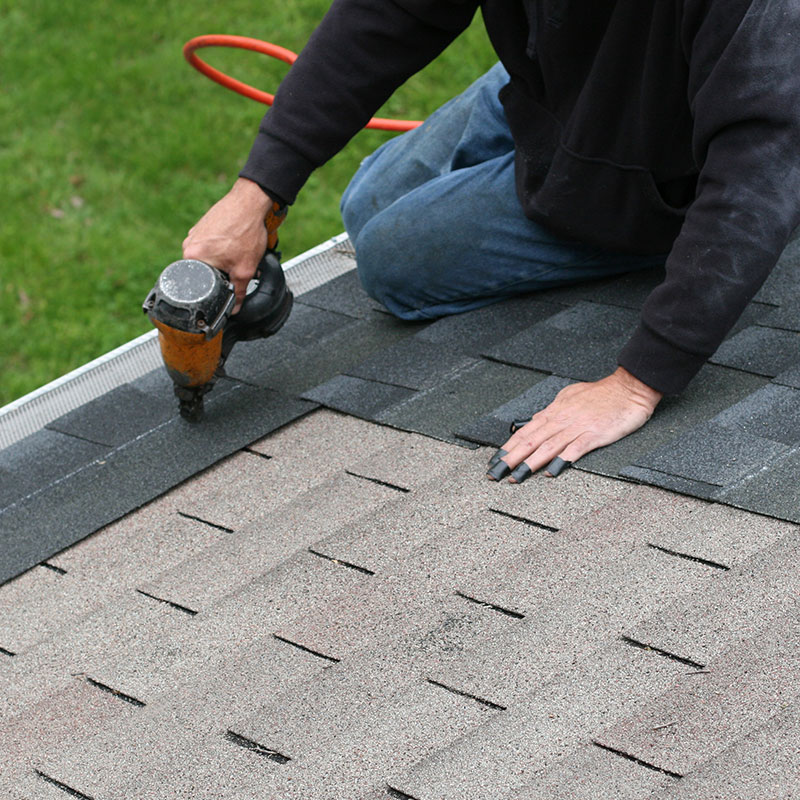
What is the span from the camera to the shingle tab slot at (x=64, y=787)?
156cm

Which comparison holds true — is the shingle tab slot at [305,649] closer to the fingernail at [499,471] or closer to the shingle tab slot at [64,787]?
the shingle tab slot at [64,787]

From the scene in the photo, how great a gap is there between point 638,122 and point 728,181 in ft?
1.53

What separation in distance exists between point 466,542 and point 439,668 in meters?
0.32

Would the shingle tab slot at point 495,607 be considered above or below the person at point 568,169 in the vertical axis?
below

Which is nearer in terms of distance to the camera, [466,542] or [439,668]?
[439,668]

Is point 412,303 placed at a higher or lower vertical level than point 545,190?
lower

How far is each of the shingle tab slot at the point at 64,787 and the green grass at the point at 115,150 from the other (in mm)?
4091

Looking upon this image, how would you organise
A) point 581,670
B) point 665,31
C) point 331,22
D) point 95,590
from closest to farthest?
point 581,670 → point 95,590 → point 665,31 → point 331,22

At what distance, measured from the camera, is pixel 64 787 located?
1581 millimetres

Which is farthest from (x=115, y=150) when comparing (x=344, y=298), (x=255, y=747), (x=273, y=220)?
(x=255, y=747)

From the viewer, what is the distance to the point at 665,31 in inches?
90.9

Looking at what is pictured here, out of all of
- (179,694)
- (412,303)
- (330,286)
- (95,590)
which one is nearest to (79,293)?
(330,286)

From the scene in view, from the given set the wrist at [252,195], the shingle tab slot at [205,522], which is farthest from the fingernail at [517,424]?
the wrist at [252,195]

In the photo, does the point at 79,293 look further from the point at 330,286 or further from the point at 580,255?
the point at 580,255
